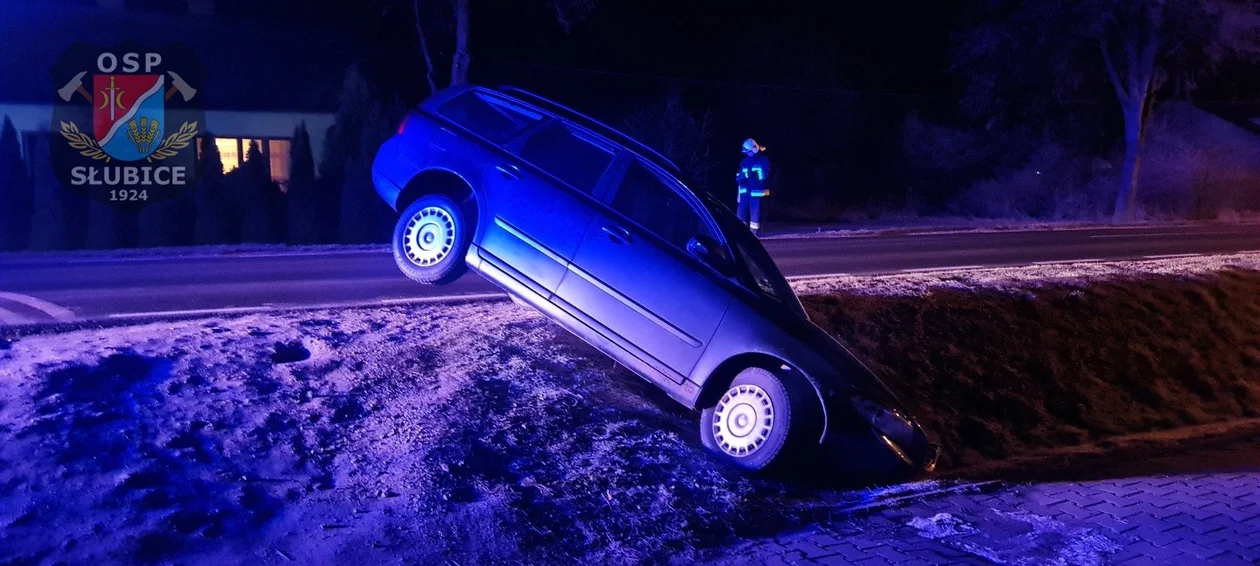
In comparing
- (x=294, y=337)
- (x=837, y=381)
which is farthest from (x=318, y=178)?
(x=837, y=381)

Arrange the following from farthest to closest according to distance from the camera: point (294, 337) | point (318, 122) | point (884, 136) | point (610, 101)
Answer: point (884, 136) → point (610, 101) → point (318, 122) → point (294, 337)

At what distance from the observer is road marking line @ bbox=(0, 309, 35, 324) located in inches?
306

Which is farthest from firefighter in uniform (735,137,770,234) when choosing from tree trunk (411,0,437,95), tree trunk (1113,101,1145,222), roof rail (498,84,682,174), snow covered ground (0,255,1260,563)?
tree trunk (1113,101,1145,222)

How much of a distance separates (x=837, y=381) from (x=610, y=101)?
2253 centimetres

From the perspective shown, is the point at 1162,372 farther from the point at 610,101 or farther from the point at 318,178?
the point at 610,101

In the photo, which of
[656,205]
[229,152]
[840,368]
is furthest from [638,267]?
[229,152]

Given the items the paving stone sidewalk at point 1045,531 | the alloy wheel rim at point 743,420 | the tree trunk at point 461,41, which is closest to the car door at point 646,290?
the alloy wheel rim at point 743,420

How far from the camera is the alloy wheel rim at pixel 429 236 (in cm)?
679

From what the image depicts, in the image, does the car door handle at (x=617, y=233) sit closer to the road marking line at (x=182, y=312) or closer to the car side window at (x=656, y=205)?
the car side window at (x=656, y=205)

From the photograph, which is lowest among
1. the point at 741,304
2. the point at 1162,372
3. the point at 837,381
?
the point at 1162,372

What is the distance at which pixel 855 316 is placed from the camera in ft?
29.7

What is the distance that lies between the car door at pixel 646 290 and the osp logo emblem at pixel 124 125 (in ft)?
39.9

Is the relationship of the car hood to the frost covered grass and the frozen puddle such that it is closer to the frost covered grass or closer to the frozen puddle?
the frozen puddle

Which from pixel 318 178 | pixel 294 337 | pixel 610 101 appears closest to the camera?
pixel 294 337
